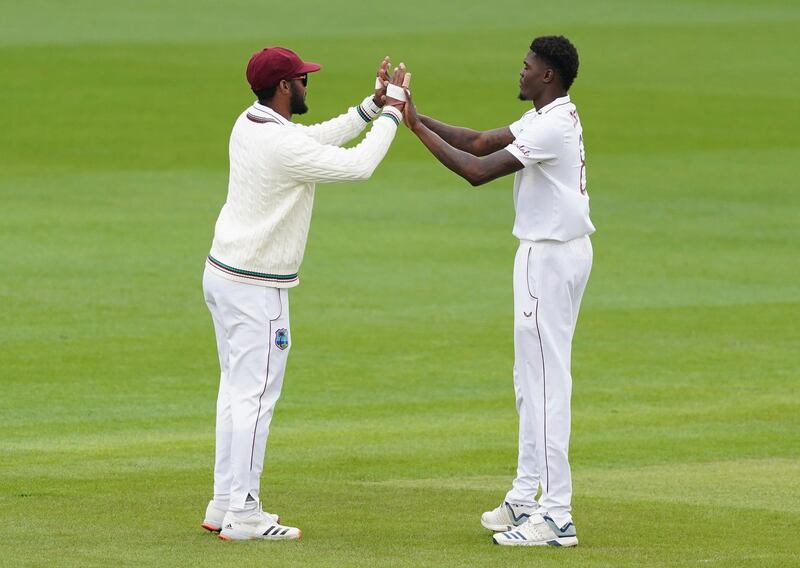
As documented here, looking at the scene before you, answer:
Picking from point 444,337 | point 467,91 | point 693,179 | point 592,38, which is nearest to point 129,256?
point 444,337

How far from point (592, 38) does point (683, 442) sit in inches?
1450

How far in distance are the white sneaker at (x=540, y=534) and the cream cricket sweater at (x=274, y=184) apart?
5.63ft

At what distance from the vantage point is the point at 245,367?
857cm

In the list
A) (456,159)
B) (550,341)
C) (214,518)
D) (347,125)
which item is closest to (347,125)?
(347,125)

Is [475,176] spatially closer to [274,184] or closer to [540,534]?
[274,184]

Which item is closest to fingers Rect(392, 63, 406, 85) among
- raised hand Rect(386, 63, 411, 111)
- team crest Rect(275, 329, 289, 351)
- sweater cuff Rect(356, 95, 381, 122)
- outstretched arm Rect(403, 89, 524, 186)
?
raised hand Rect(386, 63, 411, 111)

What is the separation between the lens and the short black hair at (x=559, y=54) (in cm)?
864

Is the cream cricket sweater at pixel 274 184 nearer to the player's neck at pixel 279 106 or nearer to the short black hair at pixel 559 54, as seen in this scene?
the player's neck at pixel 279 106

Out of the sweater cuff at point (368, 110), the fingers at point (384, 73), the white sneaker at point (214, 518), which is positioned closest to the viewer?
the white sneaker at point (214, 518)

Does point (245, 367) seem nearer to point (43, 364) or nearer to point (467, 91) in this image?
point (43, 364)

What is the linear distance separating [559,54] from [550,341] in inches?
58.1

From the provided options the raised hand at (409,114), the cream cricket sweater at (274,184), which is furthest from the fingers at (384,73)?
the cream cricket sweater at (274,184)

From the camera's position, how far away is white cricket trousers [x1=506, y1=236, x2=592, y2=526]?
8.58 m

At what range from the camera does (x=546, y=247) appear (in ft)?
28.1
